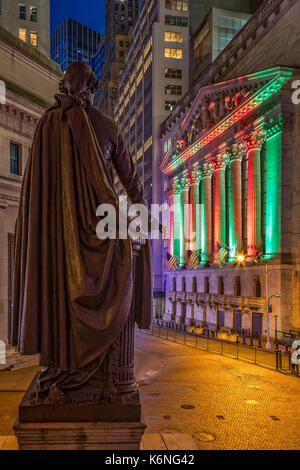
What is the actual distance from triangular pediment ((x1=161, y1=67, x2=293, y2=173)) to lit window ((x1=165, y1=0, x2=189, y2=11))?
29.0m

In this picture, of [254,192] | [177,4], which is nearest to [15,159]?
[254,192]

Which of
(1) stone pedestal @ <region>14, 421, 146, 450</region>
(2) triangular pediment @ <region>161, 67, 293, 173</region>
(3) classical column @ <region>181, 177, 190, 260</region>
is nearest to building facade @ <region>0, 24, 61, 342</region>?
(1) stone pedestal @ <region>14, 421, 146, 450</region>

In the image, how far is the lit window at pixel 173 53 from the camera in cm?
8262

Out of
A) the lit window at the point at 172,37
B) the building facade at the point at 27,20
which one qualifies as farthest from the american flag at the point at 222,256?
the lit window at the point at 172,37

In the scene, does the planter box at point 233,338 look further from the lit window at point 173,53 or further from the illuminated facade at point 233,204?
the lit window at point 173,53

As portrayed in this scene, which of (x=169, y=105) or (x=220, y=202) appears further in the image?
(x=169, y=105)

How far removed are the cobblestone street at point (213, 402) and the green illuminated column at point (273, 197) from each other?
51.9 ft

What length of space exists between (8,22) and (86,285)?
4905 cm

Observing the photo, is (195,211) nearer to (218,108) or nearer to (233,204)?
(233,204)

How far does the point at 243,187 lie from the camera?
51312 millimetres

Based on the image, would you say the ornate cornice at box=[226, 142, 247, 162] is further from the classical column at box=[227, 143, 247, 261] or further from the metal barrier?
the metal barrier

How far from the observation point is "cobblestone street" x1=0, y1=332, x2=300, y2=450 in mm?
13805

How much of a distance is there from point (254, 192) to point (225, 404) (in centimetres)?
3117
